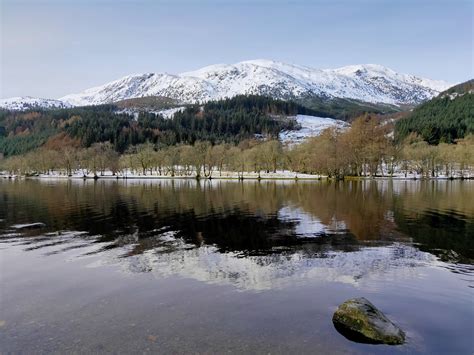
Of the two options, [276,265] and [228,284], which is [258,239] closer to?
[276,265]

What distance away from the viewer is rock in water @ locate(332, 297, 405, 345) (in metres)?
16.1

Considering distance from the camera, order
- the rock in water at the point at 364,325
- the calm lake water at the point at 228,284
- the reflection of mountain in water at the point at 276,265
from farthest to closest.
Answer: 1. the reflection of mountain in water at the point at 276,265
2. the calm lake water at the point at 228,284
3. the rock in water at the point at 364,325

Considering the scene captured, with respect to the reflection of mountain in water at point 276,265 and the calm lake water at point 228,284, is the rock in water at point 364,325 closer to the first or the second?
the calm lake water at point 228,284

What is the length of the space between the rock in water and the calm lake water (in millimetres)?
426

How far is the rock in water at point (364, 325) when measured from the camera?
52.7 ft

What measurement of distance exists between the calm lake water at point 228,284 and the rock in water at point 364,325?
43 centimetres

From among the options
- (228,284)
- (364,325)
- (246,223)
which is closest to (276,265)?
(228,284)

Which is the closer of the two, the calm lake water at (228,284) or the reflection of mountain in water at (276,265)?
the calm lake water at (228,284)

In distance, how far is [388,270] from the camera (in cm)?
2638

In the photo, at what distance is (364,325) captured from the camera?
16.6 meters

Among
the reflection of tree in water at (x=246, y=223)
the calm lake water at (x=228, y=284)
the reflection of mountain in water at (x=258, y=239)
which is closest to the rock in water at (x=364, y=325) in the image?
the calm lake water at (x=228, y=284)

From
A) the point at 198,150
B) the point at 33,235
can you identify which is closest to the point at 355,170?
the point at 198,150

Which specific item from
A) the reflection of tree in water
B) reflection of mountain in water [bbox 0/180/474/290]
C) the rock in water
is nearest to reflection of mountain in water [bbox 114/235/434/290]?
reflection of mountain in water [bbox 0/180/474/290]

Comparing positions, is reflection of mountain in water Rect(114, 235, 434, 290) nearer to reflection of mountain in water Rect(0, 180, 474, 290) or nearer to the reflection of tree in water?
reflection of mountain in water Rect(0, 180, 474, 290)
